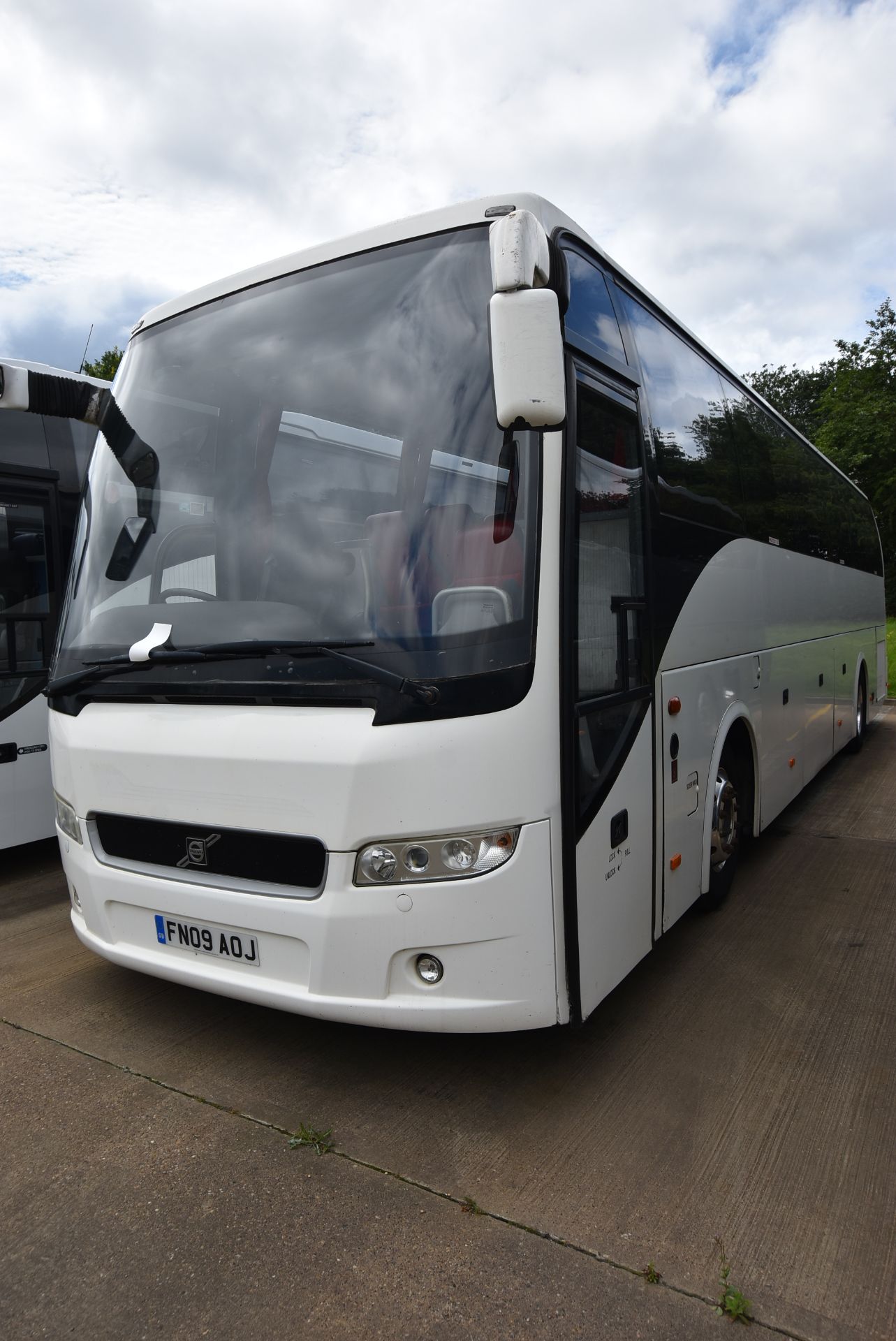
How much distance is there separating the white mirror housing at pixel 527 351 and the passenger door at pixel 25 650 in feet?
14.0

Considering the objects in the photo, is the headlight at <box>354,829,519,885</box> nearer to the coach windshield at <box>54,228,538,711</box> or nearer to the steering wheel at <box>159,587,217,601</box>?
the coach windshield at <box>54,228,538,711</box>

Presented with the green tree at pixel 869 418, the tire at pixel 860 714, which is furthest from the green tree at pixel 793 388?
the tire at pixel 860 714

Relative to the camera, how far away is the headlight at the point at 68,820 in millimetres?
3715

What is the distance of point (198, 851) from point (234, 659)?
700mm

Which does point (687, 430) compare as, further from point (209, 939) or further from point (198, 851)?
point (209, 939)

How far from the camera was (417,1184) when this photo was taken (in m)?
2.86

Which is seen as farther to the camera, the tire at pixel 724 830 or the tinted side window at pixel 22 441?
the tinted side window at pixel 22 441

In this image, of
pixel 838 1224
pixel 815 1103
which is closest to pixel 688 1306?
pixel 838 1224

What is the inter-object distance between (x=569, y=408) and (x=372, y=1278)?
2.69m

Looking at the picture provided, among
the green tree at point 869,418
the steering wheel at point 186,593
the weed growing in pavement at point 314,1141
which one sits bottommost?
the weed growing in pavement at point 314,1141

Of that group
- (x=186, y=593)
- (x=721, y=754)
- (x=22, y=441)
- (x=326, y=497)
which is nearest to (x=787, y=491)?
(x=721, y=754)

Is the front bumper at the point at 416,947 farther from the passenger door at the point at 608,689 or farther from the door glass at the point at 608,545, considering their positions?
the door glass at the point at 608,545

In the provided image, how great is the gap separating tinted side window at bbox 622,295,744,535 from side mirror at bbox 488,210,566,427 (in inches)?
59.7

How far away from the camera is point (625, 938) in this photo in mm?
3561
